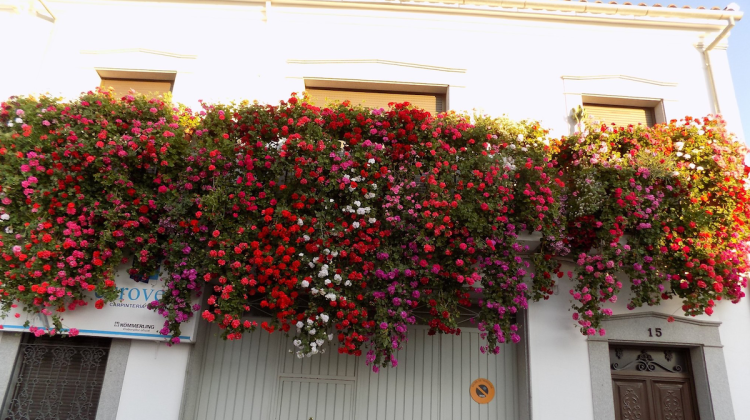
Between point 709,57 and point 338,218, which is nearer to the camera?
point 338,218

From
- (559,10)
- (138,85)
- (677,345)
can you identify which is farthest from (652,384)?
(138,85)

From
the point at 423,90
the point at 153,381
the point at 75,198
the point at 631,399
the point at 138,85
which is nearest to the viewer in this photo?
the point at 75,198

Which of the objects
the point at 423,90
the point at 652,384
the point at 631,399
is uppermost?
the point at 423,90

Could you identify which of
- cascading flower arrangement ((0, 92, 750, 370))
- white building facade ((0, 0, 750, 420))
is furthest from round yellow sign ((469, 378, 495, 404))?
cascading flower arrangement ((0, 92, 750, 370))

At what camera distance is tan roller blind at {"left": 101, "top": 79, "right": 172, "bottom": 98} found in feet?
24.2

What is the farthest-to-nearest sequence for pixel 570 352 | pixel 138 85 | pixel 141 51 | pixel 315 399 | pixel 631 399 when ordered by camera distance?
pixel 138 85 < pixel 141 51 < pixel 315 399 < pixel 631 399 < pixel 570 352

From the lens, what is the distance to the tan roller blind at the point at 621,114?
7551 mm

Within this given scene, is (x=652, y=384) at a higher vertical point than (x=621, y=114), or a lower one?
lower

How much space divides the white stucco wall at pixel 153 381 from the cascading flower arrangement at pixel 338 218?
1.30ft

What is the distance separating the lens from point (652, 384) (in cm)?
626

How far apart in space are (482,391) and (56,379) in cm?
527

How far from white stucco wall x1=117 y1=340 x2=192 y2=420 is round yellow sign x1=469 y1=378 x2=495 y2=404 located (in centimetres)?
363

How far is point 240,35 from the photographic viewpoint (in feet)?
24.4

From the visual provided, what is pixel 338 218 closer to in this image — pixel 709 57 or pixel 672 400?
pixel 672 400
